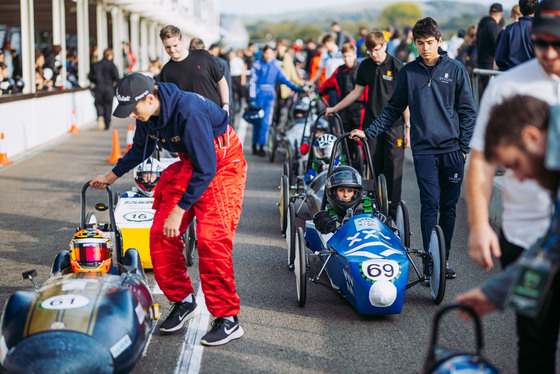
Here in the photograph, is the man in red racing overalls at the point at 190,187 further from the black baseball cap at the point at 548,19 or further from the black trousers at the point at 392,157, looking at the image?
the black trousers at the point at 392,157

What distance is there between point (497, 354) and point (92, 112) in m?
19.4

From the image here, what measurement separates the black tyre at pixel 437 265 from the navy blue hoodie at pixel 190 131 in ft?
6.64

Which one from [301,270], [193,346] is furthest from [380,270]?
[193,346]

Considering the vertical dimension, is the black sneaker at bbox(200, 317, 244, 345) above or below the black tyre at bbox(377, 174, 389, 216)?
below

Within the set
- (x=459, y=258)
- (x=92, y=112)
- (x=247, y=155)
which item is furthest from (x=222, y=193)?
(x=92, y=112)

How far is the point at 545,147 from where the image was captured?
2703 mm

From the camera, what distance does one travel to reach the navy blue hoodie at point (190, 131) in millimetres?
4523

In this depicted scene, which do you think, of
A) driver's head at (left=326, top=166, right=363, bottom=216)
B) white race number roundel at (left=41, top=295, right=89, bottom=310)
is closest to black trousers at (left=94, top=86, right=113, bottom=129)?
driver's head at (left=326, top=166, right=363, bottom=216)

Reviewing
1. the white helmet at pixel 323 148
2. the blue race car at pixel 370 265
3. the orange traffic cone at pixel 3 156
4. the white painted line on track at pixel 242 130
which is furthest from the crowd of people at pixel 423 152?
the white painted line on track at pixel 242 130

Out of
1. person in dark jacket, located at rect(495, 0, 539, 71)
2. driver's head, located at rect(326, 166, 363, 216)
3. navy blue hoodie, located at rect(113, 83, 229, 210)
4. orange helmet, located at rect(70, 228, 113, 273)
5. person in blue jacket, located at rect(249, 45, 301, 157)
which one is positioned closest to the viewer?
navy blue hoodie, located at rect(113, 83, 229, 210)

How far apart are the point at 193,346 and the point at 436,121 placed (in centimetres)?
290

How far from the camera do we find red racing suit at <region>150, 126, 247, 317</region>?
482 centimetres

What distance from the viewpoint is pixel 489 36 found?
1247 cm

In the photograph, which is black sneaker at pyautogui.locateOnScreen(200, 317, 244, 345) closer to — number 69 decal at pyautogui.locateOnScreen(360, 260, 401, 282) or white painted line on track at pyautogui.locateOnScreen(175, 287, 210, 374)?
white painted line on track at pyautogui.locateOnScreen(175, 287, 210, 374)
